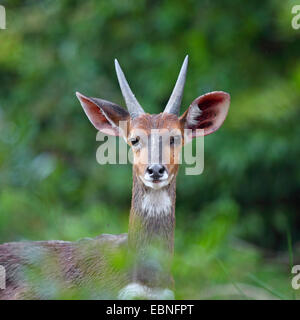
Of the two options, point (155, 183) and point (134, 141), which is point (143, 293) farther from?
point (134, 141)

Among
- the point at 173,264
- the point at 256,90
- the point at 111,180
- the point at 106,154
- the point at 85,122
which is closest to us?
the point at 173,264

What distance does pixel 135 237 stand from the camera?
3570 mm

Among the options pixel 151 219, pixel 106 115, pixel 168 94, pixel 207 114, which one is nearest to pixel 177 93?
pixel 207 114

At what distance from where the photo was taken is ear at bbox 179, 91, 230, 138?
148 inches

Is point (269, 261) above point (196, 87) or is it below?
below

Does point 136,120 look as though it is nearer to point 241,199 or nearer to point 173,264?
point 173,264

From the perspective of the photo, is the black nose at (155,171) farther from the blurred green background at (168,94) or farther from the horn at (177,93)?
the blurred green background at (168,94)

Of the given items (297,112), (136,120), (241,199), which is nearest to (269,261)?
(241,199)

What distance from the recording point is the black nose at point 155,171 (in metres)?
3.43

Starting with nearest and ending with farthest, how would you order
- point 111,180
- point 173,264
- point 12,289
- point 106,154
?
point 173,264 < point 12,289 < point 106,154 < point 111,180

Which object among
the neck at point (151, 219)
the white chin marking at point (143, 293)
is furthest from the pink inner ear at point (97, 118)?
the white chin marking at point (143, 293)

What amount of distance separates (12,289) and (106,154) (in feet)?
11.2

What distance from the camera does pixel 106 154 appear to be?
6953 millimetres

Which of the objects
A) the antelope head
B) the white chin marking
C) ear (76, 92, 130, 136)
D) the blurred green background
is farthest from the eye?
the blurred green background
